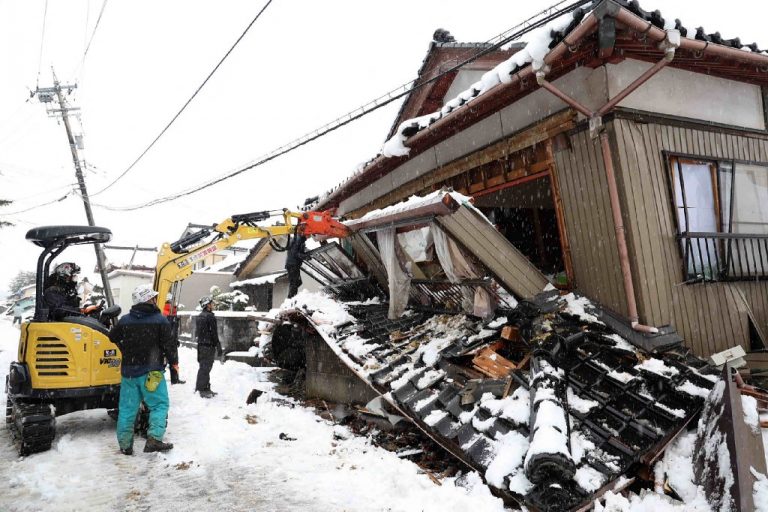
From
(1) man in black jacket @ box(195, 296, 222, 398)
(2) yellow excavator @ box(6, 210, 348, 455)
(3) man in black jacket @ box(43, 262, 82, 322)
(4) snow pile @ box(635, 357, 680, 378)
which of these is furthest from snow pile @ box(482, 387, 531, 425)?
(1) man in black jacket @ box(195, 296, 222, 398)

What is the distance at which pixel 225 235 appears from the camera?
800 cm

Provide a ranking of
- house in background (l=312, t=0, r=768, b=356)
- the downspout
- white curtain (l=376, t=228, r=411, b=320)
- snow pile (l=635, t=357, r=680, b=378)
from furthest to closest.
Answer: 1. white curtain (l=376, t=228, r=411, b=320)
2. house in background (l=312, t=0, r=768, b=356)
3. the downspout
4. snow pile (l=635, t=357, r=680, b=378)

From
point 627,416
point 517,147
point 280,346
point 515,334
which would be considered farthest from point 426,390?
point 280,346

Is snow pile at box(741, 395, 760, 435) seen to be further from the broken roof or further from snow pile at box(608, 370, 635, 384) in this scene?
the broken roof

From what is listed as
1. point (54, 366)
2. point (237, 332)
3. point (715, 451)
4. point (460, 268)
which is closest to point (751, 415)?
point (715, 451)

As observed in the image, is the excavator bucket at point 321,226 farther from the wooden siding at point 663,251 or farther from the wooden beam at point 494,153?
the wooden siding at point 663,251

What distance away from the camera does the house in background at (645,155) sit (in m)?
4.82

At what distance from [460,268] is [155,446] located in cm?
431

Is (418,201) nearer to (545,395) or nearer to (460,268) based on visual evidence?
(460,268)

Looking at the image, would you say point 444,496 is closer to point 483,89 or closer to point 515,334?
point 515,334

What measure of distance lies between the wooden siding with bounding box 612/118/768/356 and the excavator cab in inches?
266

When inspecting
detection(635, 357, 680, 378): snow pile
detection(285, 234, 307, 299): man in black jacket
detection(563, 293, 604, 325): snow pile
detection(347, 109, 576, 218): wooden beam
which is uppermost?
detection(347, 109, 576, 218): wooden beam

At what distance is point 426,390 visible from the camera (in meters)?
5.11

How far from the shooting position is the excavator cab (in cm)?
502
